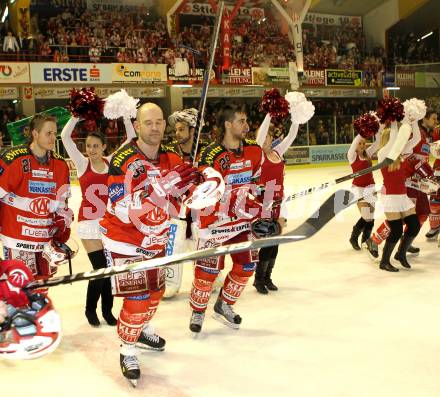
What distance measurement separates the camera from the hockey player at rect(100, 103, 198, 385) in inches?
119

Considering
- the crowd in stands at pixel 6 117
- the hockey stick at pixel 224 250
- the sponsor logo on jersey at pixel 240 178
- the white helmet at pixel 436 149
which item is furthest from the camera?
the crowd in stands at pixel 6 117

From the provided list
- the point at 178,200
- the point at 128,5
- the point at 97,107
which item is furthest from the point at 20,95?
the point at 178,200

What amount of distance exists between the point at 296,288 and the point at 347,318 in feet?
3.14

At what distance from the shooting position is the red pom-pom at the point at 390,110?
5293 millimetres

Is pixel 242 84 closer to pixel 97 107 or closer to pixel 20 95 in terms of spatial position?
pixel 20 95

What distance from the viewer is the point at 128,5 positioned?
22.0 m

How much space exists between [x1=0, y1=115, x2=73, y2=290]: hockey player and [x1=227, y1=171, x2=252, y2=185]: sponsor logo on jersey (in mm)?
1090

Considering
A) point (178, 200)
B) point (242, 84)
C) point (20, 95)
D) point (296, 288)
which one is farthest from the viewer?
point (242, 84)

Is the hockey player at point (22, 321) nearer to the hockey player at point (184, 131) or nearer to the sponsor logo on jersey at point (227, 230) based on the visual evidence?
the sponsor logo on jersey at point (227, 230)

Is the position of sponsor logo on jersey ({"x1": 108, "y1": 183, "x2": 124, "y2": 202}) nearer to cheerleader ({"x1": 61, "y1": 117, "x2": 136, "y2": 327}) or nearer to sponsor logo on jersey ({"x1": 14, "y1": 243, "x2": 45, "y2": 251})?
sponsor logo on jersey ({"x1": 14, "y1": 243, "x2": 45, "y2": 251})

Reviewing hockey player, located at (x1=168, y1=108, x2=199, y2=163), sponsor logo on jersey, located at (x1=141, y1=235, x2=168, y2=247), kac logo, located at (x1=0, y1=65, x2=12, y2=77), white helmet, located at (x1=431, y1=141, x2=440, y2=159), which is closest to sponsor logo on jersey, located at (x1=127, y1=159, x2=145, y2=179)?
→ sponsor logo on jersey, located at (x1=141, y1=235, x2=168, y2=247)

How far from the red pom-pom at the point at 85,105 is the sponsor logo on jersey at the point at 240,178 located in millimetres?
1104

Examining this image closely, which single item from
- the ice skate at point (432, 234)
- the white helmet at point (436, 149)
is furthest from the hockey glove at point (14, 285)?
the ice skate at point (432, 234)

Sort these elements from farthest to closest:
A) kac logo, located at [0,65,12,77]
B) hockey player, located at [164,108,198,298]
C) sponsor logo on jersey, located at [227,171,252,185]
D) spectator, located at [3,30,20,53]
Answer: spectator, located at [3,30,20,53]
kac logo, located at [0,65,12,77]
hockey player, located at [164,108,198,298]
sponsor logo on jersey, located at [227,171,252,185]
